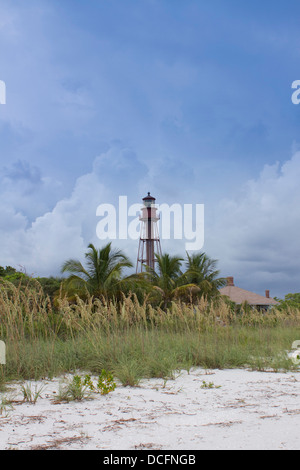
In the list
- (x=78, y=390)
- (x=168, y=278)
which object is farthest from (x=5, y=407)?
(x=168, y=278)

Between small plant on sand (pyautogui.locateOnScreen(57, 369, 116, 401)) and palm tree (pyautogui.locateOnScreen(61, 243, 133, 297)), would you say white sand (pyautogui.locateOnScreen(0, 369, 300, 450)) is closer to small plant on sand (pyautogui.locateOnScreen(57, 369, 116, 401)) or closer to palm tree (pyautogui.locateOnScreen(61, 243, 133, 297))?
small plant on sand (pyautogui.locateOnScreen(57, 369, 116, 401))

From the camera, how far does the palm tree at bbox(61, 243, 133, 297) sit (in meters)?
22.0

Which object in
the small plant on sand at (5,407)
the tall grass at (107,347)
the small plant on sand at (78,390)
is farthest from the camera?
the tall grass at (107,347)

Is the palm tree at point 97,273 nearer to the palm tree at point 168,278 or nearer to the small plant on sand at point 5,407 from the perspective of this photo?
the palm tree at point 168,278

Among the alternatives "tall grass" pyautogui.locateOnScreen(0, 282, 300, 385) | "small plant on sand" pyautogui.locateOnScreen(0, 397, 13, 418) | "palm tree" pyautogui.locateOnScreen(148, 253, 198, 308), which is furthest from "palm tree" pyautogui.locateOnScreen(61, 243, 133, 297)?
"small plant on sand" pyautogui.locateOnScreen(0, 397, 13, 418)

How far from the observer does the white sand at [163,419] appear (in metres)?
3.75

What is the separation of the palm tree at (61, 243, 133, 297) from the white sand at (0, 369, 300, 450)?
15.7 m

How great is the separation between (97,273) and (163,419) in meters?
18.0

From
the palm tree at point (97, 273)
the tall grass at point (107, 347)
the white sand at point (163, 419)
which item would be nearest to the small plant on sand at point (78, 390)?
the white sand at point (163, 419)

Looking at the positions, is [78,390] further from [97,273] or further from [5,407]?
[97,273]

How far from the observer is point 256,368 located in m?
8.19

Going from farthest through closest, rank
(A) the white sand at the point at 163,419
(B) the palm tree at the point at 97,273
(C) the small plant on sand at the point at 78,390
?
(B) the palm tree at the point at 97,273, (C) the small plant on sand at the point at 78,390, (A) the white sand at the point at 163,419

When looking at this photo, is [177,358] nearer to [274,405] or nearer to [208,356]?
[208,356]

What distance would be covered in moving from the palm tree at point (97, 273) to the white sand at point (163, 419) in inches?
618
